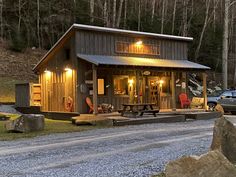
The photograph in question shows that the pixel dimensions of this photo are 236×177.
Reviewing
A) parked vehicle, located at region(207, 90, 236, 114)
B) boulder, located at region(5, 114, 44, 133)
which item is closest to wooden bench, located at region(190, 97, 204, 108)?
parked vehicle, located at region(207, 90, 236, 114)

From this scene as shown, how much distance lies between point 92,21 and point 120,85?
17408 millimetres

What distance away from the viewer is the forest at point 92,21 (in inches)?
1663

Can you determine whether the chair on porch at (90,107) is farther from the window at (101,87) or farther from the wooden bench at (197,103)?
the wooden bench at (197,103)

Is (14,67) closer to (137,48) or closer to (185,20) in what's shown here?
(137,48)

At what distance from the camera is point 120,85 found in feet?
79.5

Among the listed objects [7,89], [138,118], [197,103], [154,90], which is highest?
[7,89]

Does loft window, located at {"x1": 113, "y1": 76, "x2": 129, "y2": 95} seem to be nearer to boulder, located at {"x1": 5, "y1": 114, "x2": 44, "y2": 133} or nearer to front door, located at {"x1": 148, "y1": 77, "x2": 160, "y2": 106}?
front door, located at {"x1": 148, "y1": 77, "x2": 160, "y2": 106}

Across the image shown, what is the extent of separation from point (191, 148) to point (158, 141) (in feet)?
5.79

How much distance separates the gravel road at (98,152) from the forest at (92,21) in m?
25.4

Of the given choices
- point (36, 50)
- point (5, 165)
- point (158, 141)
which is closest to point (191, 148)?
point (158, 141)

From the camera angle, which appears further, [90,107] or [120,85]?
[120,85]

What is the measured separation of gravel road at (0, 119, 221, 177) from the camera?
8.56 m

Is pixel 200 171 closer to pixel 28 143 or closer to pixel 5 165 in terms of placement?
pixel 5 165

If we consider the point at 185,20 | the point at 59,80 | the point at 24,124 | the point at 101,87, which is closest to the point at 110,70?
the point at 101,87
